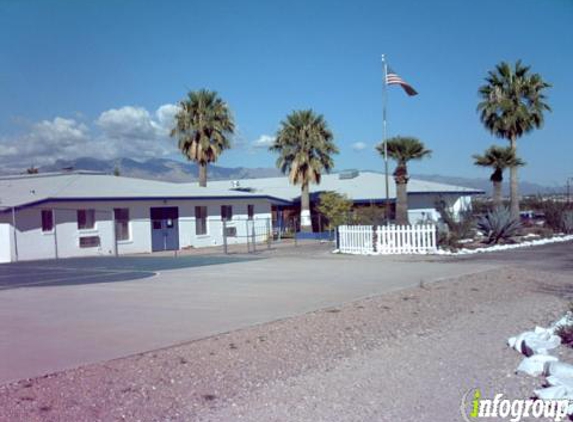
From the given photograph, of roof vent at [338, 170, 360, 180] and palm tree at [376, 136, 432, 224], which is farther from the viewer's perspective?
Result: roof vent at [338, 170, 360, 180]

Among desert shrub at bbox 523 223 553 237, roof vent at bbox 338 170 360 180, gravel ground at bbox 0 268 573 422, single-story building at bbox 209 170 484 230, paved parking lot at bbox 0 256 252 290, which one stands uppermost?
roof vent at bbox 338 170 360 180

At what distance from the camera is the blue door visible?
37378 mm

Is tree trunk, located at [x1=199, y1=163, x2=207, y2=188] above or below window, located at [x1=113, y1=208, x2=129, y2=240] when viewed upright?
above

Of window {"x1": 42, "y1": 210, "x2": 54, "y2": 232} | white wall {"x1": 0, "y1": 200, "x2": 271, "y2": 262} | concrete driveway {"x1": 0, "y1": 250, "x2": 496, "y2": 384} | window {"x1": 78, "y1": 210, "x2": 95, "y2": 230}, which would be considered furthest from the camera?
window {"x1": 78, "y1": 210, "x2": 95, "y2": 230}

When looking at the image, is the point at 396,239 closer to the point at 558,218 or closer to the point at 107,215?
the point at 558,218

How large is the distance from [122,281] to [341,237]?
36.5 feet

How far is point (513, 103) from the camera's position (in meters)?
40.0

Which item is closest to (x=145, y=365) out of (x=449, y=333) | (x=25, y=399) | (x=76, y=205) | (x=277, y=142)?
(x=25, y=399)

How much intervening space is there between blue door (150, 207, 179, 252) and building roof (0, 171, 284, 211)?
99 centimetres

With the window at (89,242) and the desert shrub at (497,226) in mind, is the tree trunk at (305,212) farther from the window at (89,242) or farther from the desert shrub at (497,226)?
the desert shrub at (497,226)

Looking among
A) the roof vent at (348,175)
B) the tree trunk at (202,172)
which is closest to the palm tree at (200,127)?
the tree trunk at (202,172)

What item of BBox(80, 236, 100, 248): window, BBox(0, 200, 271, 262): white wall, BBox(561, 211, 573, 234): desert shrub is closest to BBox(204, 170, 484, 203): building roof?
BBox(0, 200, 271, 262): white wall

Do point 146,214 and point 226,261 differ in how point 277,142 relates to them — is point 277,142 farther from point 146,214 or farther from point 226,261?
point 226,261

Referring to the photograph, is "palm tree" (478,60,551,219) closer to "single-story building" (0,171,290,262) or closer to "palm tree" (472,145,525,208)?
"palm tree" (472,145,525,208)
